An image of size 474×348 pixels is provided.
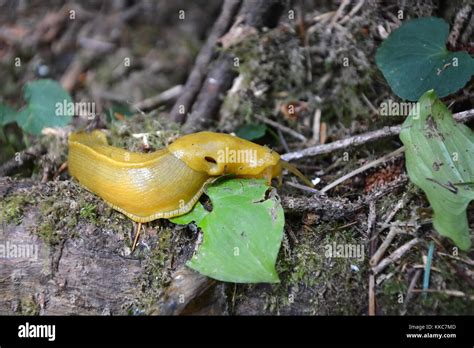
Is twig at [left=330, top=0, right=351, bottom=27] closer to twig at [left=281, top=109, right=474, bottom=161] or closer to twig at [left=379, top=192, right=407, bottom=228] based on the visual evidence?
twig at [left=281, top=109, right=474, bottom=161]

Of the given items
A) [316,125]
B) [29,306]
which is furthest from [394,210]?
[29,306]

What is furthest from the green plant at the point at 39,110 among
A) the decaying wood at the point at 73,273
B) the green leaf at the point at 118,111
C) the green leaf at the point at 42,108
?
the decaying wood at the point at 73,273

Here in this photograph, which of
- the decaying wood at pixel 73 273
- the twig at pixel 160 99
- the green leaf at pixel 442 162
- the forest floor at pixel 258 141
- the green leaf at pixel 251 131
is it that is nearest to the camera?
the green leaf at pixel 442 162

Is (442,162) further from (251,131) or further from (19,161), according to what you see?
(19,161)

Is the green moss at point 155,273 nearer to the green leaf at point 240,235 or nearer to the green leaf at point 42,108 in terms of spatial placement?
the green leaf at point 240,235

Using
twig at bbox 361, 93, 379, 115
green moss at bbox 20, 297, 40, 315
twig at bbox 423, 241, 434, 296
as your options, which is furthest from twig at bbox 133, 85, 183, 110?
twig at bbox 423, 241, 434, 296

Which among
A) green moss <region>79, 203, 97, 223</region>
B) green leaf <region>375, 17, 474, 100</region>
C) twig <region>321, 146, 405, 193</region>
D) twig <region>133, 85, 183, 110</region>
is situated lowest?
green moss <region>79, 203, 97, 223</region>
